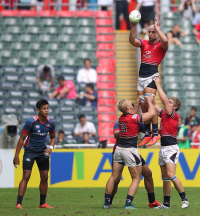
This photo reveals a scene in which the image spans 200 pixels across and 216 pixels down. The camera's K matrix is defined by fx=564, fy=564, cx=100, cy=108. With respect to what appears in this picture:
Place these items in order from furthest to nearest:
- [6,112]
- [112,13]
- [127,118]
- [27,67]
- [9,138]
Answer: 1. [112,13]
2. [27,67]
3. [6,112]
4. [9,138]
5. [127,118]

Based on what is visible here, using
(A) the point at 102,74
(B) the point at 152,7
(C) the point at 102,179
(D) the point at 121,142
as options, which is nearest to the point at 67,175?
(C) the point at 102,179

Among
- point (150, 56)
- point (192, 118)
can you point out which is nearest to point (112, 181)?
point (150, 56)

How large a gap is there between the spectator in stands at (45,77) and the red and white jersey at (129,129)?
9.80m

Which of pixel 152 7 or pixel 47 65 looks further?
pixel 152 7

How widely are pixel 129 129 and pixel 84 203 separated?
2147 millimetres

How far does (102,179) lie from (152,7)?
8.94 m

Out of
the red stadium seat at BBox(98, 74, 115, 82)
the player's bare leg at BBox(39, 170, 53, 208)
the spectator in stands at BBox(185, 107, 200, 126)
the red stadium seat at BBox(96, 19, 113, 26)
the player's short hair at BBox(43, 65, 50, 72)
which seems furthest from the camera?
the red stadium seat at BBox(96, 19, 113, 26)

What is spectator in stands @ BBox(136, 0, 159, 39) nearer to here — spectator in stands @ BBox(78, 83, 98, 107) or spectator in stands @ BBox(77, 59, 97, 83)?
spectator in stands @ BBox(77, 59, 97, 83)

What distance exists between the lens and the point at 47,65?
62.8 feet

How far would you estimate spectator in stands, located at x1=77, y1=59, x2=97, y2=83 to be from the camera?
19784 millimetres

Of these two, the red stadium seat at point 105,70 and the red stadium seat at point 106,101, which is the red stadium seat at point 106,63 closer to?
the red stadium seat at point 105,70

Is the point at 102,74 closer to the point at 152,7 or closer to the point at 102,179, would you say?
the point at 152,7

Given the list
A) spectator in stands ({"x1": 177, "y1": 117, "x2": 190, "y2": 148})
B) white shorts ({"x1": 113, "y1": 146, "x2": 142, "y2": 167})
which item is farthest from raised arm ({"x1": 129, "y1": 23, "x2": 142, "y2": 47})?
spectator in stands ({"x1": 177, "y1": 117, "x2": 190, "y2": 148})

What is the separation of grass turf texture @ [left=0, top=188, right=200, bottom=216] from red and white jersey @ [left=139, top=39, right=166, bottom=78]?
237cm
